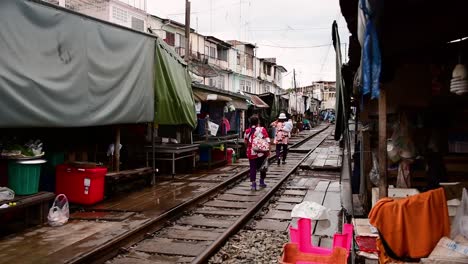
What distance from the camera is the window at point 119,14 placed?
28141 mm

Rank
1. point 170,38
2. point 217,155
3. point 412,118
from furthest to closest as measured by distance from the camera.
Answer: point 170,38 → point 217,155 → point 412,118

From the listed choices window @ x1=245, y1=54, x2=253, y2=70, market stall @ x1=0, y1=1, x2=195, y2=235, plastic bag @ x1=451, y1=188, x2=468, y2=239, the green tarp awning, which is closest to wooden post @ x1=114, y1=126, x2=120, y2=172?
market stall @ x1=0, y1=1, x2=195, y2=235

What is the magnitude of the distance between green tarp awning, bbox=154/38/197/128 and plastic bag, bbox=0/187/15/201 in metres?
5.16

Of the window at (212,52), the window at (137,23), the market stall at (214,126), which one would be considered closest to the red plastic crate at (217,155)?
the market stall at (214,126)

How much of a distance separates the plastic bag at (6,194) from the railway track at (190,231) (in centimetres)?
190

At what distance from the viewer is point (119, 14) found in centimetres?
2884

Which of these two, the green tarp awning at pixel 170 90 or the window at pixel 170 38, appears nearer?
the green tarp awning at pixel 170 90

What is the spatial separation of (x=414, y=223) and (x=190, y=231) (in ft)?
15.4

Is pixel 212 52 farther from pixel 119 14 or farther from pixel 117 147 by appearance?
pixel 117 147

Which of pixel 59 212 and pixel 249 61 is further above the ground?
pixel 249 61

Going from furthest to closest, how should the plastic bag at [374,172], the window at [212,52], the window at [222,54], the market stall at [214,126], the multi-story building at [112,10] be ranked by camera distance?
the window at [222,54], the window at [212,52], the multi-story building at [112,10], the market stall at [214,126], the plastic bag at [374,172]

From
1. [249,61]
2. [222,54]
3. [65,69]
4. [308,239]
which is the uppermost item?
[249,61]

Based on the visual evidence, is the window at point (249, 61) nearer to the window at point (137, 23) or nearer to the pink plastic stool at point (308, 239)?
the window at point (137, 23)

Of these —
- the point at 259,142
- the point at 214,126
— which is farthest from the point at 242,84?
the point at 259,142
